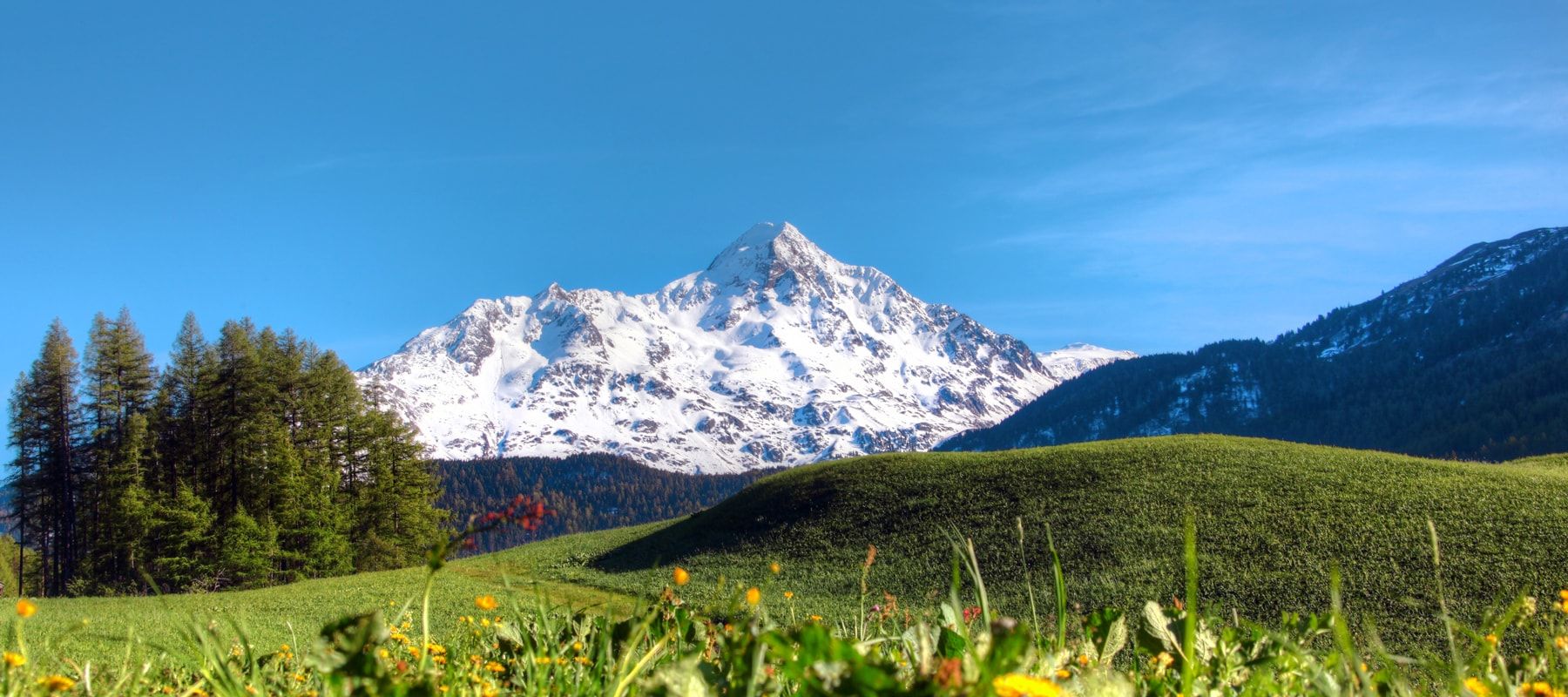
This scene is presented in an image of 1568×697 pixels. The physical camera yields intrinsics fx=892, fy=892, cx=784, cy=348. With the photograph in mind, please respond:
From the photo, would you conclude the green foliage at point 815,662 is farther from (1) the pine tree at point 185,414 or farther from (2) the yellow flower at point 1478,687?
(1) the pine tree at point 185,414

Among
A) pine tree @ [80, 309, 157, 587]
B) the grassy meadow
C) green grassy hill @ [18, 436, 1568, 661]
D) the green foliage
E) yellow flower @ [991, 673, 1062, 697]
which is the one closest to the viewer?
yellow flower @ [991, 673, 1062, 697]

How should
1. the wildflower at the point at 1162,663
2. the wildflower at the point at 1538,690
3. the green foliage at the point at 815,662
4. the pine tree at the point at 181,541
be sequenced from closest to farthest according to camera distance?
the green foliage at the point at 815,662
the wildflower at the point at 1538,690
the wildflower at the point at 1162,663
the pine tree at the point at 181,541

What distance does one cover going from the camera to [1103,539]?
2406cm

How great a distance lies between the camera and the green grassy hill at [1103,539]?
18.8 meters

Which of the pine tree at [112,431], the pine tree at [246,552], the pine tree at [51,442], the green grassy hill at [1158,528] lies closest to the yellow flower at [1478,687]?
the green grassy hill at [1158,528]

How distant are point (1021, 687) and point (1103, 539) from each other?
2529 cm

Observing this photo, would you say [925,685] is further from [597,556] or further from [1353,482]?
[597,556]

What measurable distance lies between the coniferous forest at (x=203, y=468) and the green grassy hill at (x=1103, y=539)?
655 cm

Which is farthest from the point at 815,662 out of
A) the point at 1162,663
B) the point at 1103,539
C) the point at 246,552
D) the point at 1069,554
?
the point at 246,552

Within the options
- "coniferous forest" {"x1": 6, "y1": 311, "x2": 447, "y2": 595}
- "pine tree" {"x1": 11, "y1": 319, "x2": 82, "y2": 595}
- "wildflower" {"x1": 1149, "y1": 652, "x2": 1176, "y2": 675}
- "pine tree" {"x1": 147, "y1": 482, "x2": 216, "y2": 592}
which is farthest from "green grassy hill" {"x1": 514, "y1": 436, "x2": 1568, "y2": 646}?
"pine tree" {"x1": 11, "y1": 319, "x2": 82, "y2": 595}

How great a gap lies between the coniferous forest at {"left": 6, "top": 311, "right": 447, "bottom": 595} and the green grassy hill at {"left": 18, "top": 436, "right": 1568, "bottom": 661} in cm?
655

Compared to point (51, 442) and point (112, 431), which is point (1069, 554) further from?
point (51, 442)

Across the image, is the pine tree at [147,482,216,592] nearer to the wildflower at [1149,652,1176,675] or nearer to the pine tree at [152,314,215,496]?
the pine tree at [152,314,215,496]

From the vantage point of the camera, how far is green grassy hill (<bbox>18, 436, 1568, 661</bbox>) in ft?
61.5
